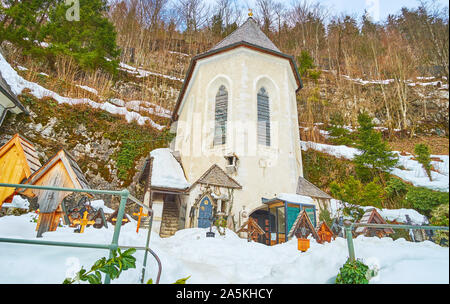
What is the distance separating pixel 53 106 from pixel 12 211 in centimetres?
624

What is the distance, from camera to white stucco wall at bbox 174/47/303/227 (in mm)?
9727

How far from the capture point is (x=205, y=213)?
8648 millimetres

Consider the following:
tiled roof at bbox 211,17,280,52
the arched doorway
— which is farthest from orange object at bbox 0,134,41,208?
tiled roof at bbox 211,17,280,52

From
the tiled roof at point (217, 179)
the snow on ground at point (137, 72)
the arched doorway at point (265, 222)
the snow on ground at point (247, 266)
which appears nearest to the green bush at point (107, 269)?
the snow on ground at point (247, 266)

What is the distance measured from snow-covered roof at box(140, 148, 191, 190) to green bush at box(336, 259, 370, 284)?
28.3 feet

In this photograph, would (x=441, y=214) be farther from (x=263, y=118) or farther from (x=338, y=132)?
(x=338, y=132)

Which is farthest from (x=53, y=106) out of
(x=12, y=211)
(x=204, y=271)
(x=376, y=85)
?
(x=376, y=85)

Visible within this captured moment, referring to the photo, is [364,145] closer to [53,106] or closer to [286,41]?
[53,106]

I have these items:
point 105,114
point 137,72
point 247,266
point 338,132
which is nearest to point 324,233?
point 247,266

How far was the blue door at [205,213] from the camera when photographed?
8.44 metres

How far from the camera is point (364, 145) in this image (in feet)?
33.1

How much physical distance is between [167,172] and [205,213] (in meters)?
3.20

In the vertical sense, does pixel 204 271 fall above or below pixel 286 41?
below
